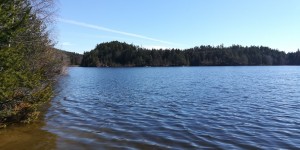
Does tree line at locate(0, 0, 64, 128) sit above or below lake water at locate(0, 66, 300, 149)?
above

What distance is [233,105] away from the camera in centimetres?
2605

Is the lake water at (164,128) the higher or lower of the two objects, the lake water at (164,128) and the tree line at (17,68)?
the lower

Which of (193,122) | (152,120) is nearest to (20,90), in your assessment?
(152,120)

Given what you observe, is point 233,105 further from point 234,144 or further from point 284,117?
point 234,144

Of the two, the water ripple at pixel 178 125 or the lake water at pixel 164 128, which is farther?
the water ripple at pixel 178 125

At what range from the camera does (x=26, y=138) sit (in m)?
14.6

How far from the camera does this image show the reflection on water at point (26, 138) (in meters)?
13.4

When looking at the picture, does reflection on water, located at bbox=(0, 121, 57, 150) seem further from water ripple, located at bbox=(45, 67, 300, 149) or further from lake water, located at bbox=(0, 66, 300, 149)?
Result: water ripple, located at bbox=(45, 67, 300, 149)

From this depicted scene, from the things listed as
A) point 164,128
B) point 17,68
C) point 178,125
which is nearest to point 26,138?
point 17,68

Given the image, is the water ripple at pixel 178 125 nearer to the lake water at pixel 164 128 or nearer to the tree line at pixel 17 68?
the lake water at pixel 164 128

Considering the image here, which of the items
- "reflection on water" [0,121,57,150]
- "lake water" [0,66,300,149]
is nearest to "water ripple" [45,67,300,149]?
"lake water" [0,66,300,149]

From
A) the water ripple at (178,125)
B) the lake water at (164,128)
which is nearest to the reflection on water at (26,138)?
the lake water at (164,128)

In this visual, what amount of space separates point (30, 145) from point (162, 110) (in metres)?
11.9

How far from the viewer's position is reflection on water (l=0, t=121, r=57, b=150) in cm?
1336
